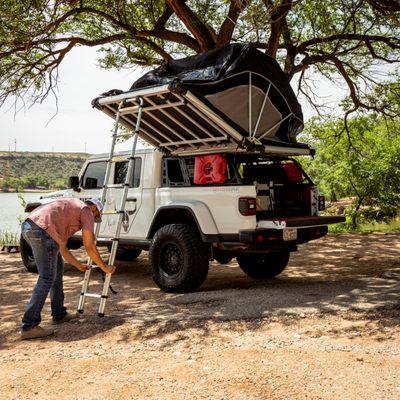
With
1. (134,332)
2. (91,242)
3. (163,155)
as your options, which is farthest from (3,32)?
(134,332)

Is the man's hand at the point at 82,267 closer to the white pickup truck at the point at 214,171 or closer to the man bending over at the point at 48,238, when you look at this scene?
the man bending over at the point at 48,238

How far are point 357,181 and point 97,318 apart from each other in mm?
14150

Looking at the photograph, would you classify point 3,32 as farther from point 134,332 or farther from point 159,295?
point 134,332

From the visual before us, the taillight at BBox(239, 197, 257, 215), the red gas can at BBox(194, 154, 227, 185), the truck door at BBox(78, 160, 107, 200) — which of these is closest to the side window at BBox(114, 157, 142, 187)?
the truck door at BBox(78, 160, 107, 200)

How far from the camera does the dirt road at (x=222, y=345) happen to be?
3.91 m

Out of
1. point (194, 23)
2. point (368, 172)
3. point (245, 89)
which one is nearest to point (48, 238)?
point (245, 89)

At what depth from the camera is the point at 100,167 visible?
A: 952 cm

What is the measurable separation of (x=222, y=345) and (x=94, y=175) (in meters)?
5.40

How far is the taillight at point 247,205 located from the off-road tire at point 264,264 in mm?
1796

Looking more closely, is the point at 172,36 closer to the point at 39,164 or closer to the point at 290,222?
the point at 290,222

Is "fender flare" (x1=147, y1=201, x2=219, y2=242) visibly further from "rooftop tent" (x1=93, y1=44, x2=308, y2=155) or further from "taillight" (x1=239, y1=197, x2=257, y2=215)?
"rooftop tent" (x1=93, y1=44, x2=308, y2=155)

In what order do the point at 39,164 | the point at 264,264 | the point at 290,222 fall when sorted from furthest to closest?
the point at 39,164, the point at 264,264, the point at 290,222

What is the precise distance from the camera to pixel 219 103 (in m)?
7.49

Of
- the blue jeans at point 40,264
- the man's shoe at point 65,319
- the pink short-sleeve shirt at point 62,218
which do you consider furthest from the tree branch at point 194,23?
the man's shoe at point 65,319
